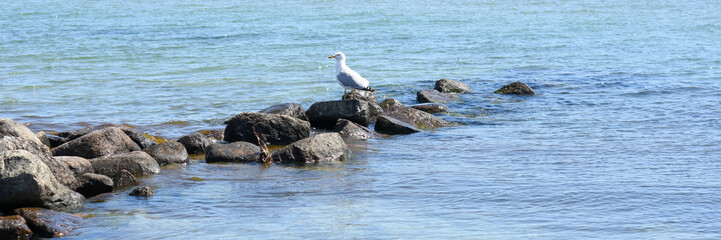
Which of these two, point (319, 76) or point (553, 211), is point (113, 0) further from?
point (553, 211)

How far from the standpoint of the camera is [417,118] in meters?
14.5

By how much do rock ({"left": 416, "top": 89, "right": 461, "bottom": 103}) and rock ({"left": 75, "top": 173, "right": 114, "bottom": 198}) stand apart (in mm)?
8876

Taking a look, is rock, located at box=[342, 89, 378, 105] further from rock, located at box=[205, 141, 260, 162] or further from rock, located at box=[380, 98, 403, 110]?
rock, located at box=[205, 141, 260, 162]

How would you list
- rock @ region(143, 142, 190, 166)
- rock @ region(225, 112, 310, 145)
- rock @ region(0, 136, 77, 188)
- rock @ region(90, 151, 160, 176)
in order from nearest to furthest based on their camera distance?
1. rock @ region(0, 136, 77, 188)
2. rock @ region(90, 151, 160, 176)
3. rock @ region(143, 142, 190, 166)
4. rock @ region(225, 112, 310, 145)

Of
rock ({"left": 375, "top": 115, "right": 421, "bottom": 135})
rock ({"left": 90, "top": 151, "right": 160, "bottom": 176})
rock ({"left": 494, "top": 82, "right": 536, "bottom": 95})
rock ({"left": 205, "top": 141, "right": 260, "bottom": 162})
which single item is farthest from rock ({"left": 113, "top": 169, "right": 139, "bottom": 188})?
rock ({"left": 494, "top": 82, "right": 536, "bottom": 95})

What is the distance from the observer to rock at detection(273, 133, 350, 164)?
11.2 m

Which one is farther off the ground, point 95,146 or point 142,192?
point 95,146

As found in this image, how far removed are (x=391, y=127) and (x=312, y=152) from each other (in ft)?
8.91

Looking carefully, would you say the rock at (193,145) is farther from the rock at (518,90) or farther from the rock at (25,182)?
the rock at (518,90)

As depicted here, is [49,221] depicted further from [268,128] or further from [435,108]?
[435,108]

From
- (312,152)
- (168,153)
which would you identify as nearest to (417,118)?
(312,152)

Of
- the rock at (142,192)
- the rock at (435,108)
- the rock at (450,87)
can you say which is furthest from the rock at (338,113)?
the rock at (142,192)

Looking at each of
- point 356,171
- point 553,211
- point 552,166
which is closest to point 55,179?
point 356,171

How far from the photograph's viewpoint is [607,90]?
19.0m
